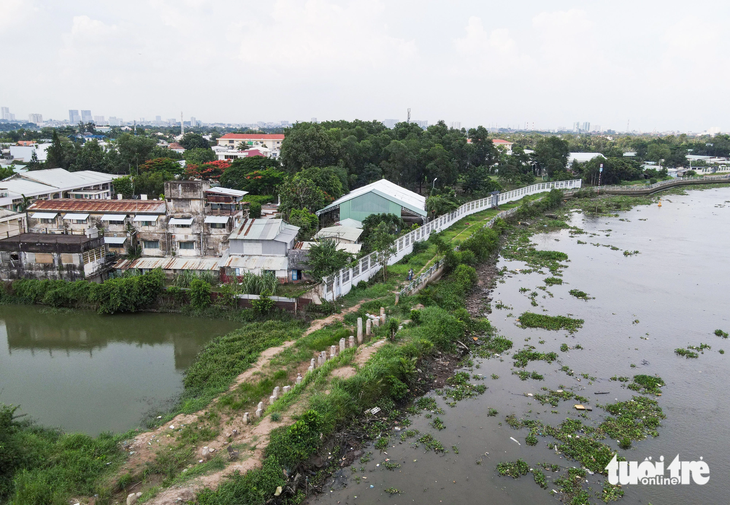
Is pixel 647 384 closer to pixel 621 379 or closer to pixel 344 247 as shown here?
pixel 621 379

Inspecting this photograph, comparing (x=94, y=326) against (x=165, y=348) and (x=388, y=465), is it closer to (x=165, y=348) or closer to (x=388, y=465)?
(x=165, y=348)

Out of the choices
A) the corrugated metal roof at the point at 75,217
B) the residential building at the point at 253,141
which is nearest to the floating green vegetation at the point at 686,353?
the corrugated metal roof at the point at 75,217

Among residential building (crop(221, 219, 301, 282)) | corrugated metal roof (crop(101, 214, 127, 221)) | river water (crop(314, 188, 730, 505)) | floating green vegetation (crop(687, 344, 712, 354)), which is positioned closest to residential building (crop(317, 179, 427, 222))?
river water (crop(314, 188, 730, 505))

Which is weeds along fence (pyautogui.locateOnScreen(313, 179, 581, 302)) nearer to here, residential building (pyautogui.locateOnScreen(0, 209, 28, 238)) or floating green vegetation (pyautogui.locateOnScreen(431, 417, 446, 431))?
floating green vegetation (pyautogui.locateOnScreen(431, 417, 446, 431))

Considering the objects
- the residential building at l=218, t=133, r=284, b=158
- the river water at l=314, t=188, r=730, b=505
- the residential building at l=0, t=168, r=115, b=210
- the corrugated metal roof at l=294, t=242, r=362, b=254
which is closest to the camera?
the river water at l=314, t=188, r=730, b=505

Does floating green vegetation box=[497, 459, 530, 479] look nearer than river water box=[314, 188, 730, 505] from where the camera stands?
No

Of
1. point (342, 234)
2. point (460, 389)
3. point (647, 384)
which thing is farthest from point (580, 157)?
point (460, 389)
